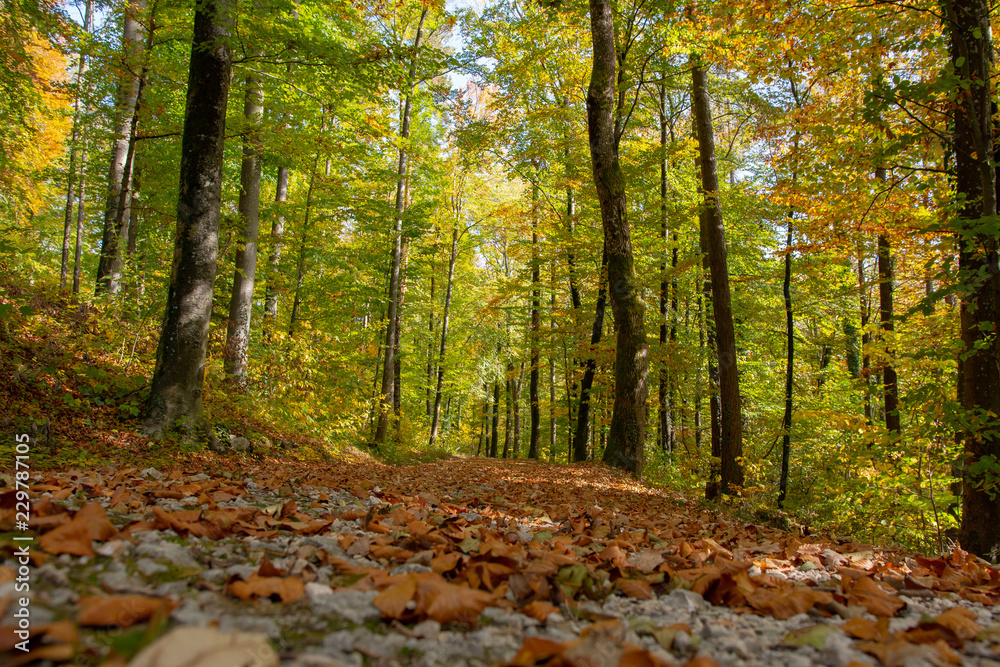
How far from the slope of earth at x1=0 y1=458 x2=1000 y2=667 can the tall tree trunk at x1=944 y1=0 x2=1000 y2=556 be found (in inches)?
61.7

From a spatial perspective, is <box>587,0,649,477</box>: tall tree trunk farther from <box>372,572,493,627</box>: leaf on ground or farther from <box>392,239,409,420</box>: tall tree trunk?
<box>392,239,409,420</box>: tall tree trunk

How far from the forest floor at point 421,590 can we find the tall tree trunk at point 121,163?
699 centimetres

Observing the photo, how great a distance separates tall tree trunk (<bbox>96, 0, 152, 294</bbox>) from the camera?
7.59 metres

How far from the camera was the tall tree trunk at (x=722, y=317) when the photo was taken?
7715 millimetres

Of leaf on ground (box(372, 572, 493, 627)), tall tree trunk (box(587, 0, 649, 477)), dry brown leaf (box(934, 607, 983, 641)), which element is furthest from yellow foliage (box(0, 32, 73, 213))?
dry brown leaf (box(934, 607, 983, 641))

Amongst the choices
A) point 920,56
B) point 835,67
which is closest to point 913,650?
point 835,67

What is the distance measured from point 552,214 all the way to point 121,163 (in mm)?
12116

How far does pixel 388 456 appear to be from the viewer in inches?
488

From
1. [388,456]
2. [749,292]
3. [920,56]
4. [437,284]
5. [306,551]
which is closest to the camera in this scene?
[306,551]

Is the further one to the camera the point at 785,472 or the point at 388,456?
the point at 388,456

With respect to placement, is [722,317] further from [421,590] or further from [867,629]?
[421,590]

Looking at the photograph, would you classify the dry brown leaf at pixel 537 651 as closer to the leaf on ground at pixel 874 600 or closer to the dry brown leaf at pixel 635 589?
the dry brown leaf at pixel 635 589

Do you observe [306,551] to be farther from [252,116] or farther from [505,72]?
[505,72]

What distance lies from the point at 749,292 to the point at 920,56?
28.0 ft
